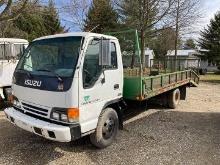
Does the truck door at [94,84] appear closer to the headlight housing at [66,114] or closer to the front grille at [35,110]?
the headlight housing at [66,114]

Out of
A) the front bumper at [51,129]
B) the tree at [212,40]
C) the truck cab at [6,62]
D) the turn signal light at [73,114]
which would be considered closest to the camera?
the front bumper at [51,129]

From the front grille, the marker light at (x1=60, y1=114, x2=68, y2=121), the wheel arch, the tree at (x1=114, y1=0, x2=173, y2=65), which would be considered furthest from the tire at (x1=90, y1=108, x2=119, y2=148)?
the tree at (x1=114, y1=0, x2=173, y2=65)

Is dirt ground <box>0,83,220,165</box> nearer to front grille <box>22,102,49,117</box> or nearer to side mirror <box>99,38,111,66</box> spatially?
front grille <box>22,102,49,117</box>

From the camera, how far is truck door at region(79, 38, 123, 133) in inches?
197

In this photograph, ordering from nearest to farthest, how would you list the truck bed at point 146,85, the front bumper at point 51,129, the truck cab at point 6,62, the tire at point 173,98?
1. the front bumper at point 51,129
2. the truck bed at point 146,85
3. the truck cab at point 6,62
4. the tire at point 173,98

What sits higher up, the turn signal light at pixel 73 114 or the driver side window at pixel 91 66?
the driver side window at pixel 91 66

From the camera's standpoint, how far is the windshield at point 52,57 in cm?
505

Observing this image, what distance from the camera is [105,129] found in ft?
18.9

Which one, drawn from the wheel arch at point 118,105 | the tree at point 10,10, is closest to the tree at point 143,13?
the tree at point 10,10

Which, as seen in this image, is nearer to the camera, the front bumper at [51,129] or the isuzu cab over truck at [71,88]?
the front bumper at [51,129]

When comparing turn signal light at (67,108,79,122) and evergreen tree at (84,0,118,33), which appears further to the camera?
evergreen tree at (84,0,118,33)

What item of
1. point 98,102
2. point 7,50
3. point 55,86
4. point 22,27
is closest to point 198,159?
point 98,102

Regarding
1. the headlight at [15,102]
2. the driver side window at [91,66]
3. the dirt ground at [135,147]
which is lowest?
the dirt ground at [135,147]

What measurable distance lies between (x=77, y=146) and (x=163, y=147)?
5.86ft
